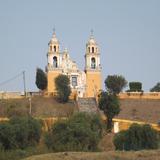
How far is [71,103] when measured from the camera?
6031 cm

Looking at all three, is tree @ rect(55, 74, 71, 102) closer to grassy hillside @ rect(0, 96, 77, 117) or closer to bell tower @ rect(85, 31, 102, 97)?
grassy hillside @ rect(0, 96, 77, 117)

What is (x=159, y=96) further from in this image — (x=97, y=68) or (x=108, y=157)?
(x=108, y=157)

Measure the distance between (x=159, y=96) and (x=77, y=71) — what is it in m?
11.8

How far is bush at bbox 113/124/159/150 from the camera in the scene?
33.9 metres

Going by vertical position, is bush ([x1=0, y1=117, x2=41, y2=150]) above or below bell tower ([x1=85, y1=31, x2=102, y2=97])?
below

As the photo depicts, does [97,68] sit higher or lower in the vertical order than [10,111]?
higher

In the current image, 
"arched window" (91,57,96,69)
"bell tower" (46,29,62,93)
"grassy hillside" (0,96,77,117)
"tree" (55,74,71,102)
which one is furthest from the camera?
"arched window" (91,57,96,69)

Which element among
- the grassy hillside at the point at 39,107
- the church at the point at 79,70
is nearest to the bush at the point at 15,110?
the grassy hillside at the point at 39,107

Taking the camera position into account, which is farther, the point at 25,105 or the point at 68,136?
the point at 25,105

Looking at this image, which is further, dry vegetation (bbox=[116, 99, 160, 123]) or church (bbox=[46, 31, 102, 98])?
church (bbox=[46, 31, 102, 98])

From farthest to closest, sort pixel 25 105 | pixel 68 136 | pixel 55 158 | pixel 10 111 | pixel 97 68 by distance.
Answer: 1. pixel 97 68
2. pixel 25 105
3. pixel 10 111
4. pixel 68 136
5. pixel 55 158

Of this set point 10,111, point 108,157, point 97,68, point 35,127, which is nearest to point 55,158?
point 108,157

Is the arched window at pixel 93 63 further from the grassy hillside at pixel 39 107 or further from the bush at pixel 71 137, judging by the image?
the bush at pixel 71 137

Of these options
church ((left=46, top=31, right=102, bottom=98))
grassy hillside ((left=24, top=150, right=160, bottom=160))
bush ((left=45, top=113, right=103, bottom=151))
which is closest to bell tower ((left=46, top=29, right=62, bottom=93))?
church ((left=46, top=31, right=102, bottom=98))
